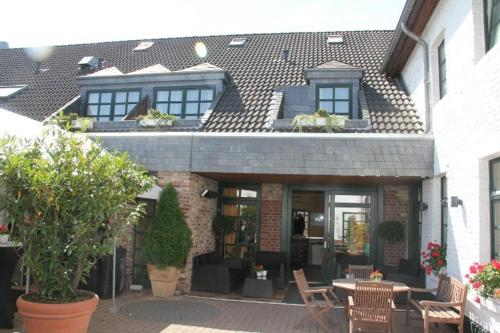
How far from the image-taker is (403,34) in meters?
9.38

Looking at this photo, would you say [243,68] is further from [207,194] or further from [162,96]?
[207,194]

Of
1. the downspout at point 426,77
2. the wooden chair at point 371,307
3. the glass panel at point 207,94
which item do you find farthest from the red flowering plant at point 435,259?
the glass panel at point 207,94

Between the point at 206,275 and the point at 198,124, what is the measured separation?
359cm

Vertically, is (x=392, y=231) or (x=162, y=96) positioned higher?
(x=162, y=96)

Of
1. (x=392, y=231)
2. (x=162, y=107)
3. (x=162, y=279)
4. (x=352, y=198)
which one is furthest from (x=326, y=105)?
(x=162, y=279)

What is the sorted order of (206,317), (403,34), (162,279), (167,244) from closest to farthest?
(206,317), (167,244), (162,279), (403,34)

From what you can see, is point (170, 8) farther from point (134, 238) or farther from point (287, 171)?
point (134, 238)

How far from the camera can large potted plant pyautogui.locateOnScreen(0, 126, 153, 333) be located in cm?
484

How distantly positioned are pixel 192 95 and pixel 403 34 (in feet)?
18.1

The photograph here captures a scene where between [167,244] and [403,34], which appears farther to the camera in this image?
[403,34]

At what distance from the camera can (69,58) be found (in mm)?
16391

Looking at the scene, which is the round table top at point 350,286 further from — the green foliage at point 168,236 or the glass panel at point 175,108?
the glass panel at point 175,108

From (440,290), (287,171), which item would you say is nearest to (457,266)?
(440,290)

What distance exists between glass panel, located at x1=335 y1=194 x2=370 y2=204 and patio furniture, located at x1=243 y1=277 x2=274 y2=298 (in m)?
3.21
